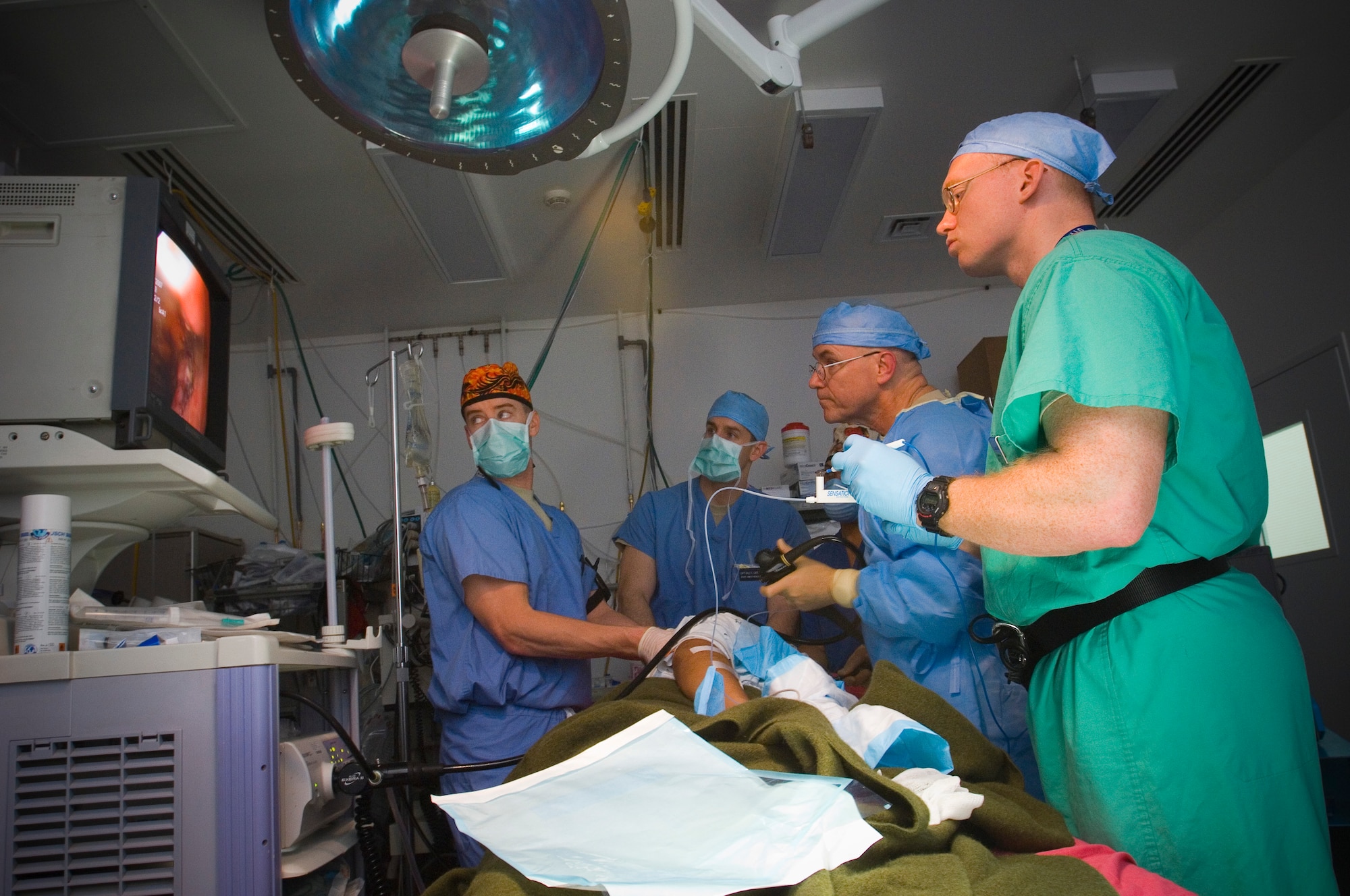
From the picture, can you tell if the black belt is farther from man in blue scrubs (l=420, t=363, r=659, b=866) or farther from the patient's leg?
man in blue scrubs (l=420, t=363, r=659, b=866)

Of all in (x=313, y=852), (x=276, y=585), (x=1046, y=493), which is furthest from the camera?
(x=276, y=585)

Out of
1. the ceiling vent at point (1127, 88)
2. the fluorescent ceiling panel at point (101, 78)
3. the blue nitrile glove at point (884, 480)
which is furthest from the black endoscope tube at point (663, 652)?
the ceiling vent at point (1127, 88)

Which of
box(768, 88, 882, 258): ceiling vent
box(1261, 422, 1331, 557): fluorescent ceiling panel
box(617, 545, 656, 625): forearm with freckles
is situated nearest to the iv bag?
box(617, 545, 656, 625): forearm with freckles

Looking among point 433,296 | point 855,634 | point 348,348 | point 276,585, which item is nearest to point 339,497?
point 348,348

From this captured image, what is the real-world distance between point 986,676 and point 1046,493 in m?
0.78

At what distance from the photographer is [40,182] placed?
5.75 feet

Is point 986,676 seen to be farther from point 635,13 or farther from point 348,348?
point 348,348

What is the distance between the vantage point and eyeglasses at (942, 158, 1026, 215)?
1.44m

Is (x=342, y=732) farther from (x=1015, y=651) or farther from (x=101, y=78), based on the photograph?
(x=101, y=78)

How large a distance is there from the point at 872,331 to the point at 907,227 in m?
1.78

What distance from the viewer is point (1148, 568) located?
1.13m

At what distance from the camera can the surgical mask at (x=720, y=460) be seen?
3.21 m

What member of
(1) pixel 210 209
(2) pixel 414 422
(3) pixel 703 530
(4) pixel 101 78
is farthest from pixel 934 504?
(1) pixel 210 209

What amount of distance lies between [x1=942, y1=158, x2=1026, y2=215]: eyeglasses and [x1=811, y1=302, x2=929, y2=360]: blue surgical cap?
66cm
